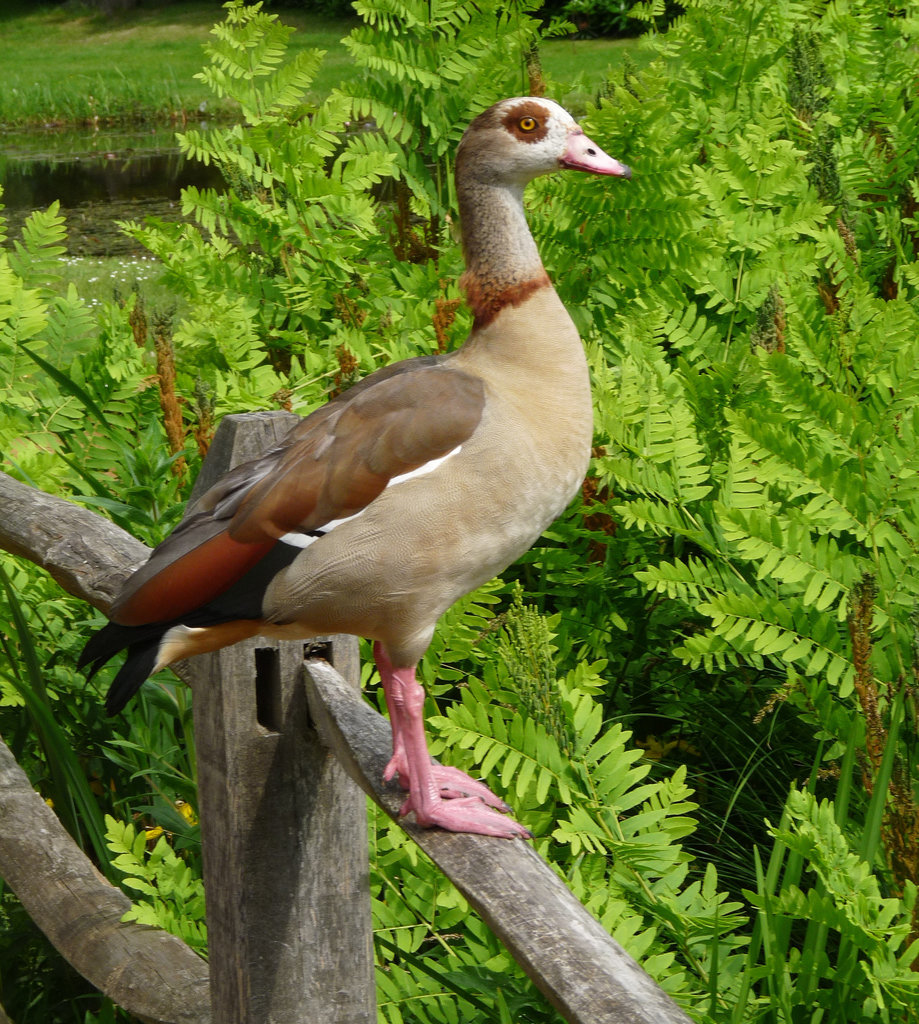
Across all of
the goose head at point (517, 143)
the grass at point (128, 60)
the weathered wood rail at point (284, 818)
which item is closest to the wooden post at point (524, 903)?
the weathered wood rail at point (284, 818)

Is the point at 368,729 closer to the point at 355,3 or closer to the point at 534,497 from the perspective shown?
the point at 534,497

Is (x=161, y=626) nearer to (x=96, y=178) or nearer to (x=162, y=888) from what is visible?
(x=162, y=888)

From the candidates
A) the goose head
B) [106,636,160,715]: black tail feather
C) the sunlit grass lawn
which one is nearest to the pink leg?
[106,636,160,715]: black tail feather

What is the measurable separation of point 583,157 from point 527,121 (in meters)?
0.11

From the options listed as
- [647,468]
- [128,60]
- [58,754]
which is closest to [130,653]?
[58,754]

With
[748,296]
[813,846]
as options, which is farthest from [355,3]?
[813,846]

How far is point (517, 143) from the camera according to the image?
1.85m

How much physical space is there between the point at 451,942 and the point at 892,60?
3.17 m

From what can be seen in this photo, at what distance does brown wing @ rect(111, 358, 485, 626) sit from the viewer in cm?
160

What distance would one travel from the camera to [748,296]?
3.12m

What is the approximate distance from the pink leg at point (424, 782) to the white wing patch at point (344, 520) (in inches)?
9.4

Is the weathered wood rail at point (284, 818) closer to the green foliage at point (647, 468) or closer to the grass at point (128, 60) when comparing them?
the green foliage at point (647, 468)

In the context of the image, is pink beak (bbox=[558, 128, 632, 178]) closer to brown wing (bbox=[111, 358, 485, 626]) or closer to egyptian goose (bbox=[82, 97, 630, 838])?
egyptian goose (bbox=[82, 97, 630, 838])

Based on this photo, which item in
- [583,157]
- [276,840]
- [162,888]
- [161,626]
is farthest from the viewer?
[162,888]
